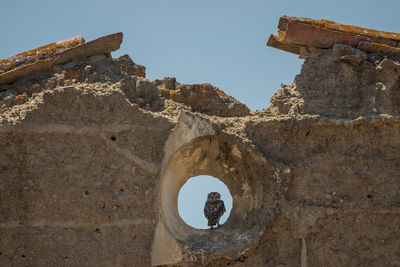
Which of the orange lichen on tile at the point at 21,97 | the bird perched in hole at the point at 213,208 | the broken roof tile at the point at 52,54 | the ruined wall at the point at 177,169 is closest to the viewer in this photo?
the ruined wall at the point at 177,169

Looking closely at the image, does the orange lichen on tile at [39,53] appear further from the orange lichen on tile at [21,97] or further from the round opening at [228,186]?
the round opening at [228,186]

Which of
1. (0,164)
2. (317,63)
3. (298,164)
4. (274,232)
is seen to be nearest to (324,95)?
(317,63)

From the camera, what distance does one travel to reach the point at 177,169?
308 inches

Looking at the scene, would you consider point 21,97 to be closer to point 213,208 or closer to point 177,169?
point 177,169

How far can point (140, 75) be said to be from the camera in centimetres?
826

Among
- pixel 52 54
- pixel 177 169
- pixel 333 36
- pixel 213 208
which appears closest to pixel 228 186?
pixel 213 208

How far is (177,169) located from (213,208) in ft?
2.54

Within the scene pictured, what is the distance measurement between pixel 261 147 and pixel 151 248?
1943mm

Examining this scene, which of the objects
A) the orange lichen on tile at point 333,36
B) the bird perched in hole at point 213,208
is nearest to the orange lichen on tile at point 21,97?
the bird perched in hole at point 213,208

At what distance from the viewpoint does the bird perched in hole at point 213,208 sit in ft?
26.0

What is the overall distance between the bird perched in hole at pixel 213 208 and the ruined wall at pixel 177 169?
0.73 feet

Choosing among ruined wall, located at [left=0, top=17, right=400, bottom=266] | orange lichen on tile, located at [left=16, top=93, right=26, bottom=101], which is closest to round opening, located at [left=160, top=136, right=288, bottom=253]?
ruined wall, located at [left=0, top=17, right=400, bottom=266]

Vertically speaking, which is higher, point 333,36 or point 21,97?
point 333,36

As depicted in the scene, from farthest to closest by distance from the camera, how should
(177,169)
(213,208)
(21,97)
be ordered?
1. (213,208)
2. (177,169)
3. (21,97)
